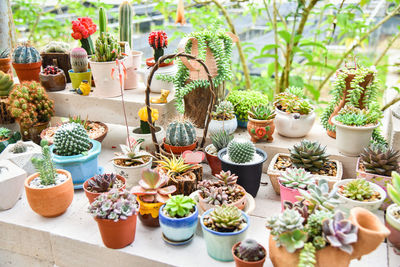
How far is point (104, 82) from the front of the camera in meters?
2.41

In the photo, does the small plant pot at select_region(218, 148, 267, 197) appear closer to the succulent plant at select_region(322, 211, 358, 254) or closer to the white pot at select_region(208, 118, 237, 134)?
the white pot at select_region(208, 118, 237, 134)

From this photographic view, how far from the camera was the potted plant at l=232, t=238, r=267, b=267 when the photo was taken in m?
1.32

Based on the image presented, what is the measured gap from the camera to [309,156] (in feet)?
6.07

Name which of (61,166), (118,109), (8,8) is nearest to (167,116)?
(118,109)

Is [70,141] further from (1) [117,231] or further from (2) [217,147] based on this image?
(2) [217,147]

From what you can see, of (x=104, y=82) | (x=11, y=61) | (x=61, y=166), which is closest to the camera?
(x=61, y=166)

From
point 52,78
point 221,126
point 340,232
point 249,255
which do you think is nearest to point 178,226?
point 249,255

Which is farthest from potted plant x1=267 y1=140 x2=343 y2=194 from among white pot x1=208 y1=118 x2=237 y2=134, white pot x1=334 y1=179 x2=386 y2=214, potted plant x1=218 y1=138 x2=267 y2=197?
white pot x1=208 y1=118 x2=237 y2=134

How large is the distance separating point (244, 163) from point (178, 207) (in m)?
0.48

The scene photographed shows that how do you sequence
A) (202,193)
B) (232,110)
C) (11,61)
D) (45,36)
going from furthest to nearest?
(45,36) < (11,61) < (232,110) < (202,193)

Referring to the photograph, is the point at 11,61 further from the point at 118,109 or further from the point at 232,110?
the point at 232,110

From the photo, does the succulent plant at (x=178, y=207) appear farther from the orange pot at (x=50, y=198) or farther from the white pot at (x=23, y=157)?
the white pot at (x=23, y=157)

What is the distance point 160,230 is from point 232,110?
0.90m

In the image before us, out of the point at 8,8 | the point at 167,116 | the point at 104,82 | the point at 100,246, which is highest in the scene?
the point at 8,8
